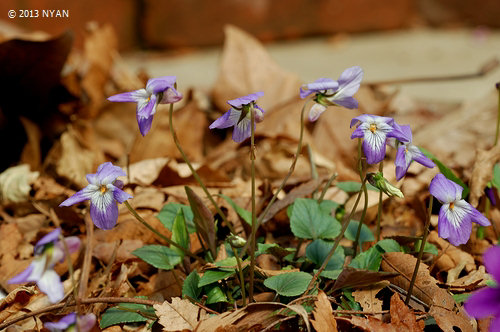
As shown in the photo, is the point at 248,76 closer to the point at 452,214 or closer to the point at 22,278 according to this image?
the point at 452,214

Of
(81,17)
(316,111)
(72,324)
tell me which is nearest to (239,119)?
(316,111)

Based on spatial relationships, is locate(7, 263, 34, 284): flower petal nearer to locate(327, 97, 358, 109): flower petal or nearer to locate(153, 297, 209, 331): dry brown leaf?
locate(153, 297, 209, 331): dry brown leaf

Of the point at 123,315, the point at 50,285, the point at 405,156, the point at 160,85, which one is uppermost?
the point at 160,85

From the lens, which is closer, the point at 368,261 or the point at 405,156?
the point at 405,156

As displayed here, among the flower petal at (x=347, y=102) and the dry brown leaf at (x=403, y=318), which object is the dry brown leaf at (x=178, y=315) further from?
the flower petal at (x=347, y=102)

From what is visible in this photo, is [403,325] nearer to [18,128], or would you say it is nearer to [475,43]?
[18,128]

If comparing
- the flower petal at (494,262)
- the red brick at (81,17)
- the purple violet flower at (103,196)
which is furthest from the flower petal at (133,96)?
the red brick at (81,17)

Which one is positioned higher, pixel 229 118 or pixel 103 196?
pixel 229 118
